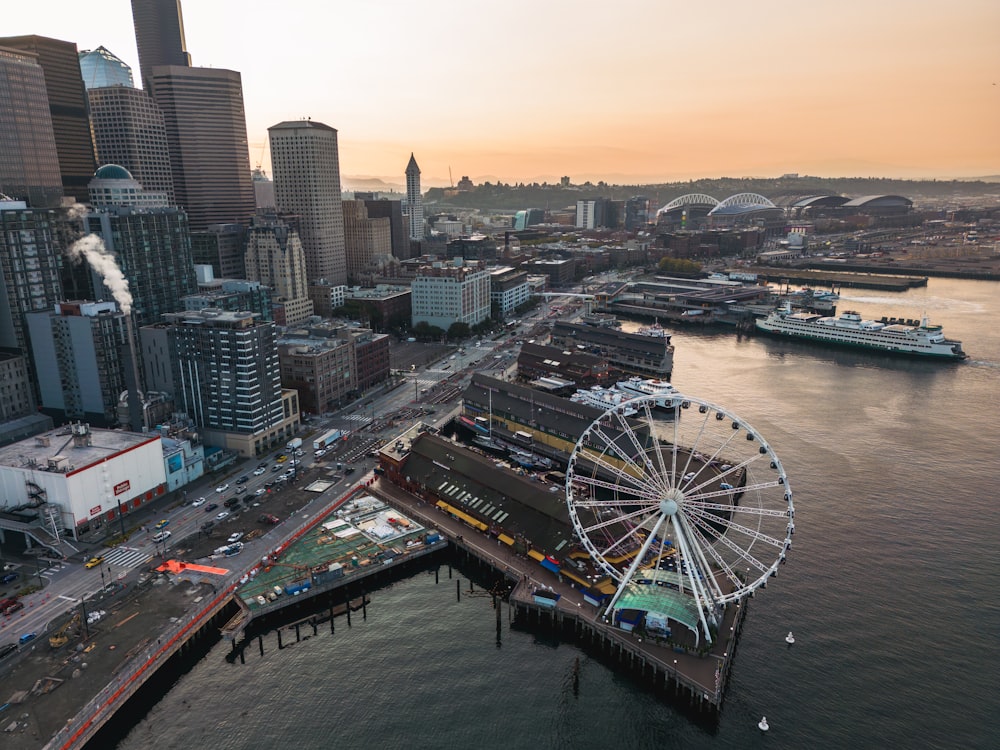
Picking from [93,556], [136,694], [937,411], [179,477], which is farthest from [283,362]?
[937,411]

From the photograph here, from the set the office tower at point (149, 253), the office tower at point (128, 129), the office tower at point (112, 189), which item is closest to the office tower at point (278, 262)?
the office tower at point (112, 189)

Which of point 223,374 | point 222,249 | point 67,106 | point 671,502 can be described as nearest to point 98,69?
point 67,106

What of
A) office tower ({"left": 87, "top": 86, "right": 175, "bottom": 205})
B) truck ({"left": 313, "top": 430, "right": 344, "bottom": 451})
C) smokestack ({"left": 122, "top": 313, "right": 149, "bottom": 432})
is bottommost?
truck ({"left": 313, "top": 430, "right": 344, "bottom": 451})

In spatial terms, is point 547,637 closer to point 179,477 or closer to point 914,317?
point 179,477

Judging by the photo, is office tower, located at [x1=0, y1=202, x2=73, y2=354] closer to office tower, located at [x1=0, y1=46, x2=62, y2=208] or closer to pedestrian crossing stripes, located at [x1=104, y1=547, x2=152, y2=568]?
office tower, located at [x1=0, y1=46, x2=62, y2=208]

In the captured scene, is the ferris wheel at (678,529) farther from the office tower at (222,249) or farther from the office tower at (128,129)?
the office tower at (128,129)

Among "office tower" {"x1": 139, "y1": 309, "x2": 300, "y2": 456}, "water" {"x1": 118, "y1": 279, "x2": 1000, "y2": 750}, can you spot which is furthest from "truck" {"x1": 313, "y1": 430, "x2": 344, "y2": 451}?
"water" {"x1": 118, "y1": 279, "x2": 1000, "y2": 750}
